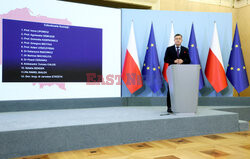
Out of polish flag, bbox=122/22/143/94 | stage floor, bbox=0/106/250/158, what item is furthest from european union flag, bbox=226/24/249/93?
polish flag, bbox=122/22/143/94

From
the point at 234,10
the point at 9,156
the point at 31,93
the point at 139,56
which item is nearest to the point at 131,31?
the point at 139,56

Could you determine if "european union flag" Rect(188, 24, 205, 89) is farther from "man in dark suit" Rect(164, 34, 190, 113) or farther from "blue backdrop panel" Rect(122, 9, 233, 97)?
"man in dark suit" Rect(164, 34, 190, 113)

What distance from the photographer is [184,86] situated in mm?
2902

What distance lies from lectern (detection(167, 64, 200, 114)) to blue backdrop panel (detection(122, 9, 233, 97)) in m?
1.49

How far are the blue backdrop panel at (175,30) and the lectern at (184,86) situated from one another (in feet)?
4.88

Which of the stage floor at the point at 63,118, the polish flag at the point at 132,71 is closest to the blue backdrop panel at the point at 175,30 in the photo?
the polish flag at the point at 132,71

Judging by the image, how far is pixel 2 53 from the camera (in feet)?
11.1

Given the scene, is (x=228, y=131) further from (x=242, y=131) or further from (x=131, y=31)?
(x=131, y=31)

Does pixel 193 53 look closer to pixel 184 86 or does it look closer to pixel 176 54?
pixel 176 54

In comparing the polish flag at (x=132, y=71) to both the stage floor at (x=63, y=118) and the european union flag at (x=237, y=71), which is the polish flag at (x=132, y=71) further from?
the european union flag at (x=237, y=71)

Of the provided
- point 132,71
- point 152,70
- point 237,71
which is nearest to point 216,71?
point 237,71

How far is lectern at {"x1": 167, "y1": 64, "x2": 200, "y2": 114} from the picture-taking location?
9.45ft

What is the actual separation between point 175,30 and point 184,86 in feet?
6.27

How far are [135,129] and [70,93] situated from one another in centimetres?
173
